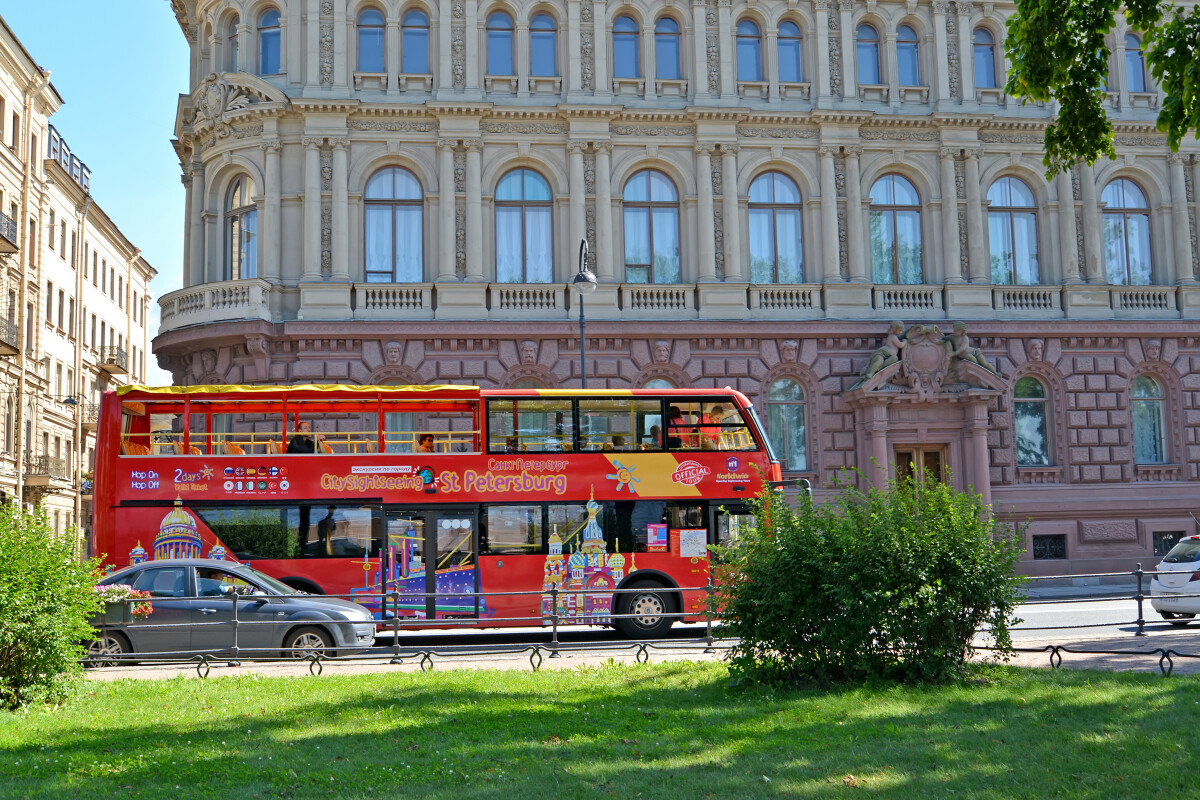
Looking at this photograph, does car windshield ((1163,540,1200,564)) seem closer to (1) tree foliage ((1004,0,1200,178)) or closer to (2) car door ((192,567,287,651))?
(1) tree foliage ((1004,0,1200,178))

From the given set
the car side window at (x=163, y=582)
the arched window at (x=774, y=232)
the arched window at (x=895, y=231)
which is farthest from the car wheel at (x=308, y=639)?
the arched window at (x=895, y=231)

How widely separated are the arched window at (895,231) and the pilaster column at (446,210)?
1235 centimetres

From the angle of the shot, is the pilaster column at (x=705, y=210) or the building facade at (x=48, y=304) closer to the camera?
the pilaster column at (x=705, y=210)

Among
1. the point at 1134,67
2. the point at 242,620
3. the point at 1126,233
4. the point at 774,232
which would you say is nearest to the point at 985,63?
the point at 1134,67

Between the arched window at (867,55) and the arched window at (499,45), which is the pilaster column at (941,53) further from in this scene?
the arched window at (499,45)

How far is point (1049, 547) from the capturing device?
3278 centimetres

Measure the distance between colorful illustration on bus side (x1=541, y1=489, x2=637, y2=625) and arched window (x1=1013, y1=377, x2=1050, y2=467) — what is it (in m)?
17.2

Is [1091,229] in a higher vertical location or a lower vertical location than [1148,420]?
higher

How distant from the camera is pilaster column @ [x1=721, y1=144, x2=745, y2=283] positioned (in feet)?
108

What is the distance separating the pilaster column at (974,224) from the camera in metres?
34.1

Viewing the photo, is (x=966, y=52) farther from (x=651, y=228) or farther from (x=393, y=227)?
(x=393, y=227)

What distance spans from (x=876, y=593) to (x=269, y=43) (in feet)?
88.8

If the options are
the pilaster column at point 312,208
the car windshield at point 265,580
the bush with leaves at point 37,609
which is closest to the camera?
the bush with leaves at point 37,609

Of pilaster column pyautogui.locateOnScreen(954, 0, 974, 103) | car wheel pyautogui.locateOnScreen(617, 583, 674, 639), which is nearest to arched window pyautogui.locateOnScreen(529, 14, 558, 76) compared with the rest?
pilaster column pyautogui.locateOnScreen(954, 0, 974, 103)
